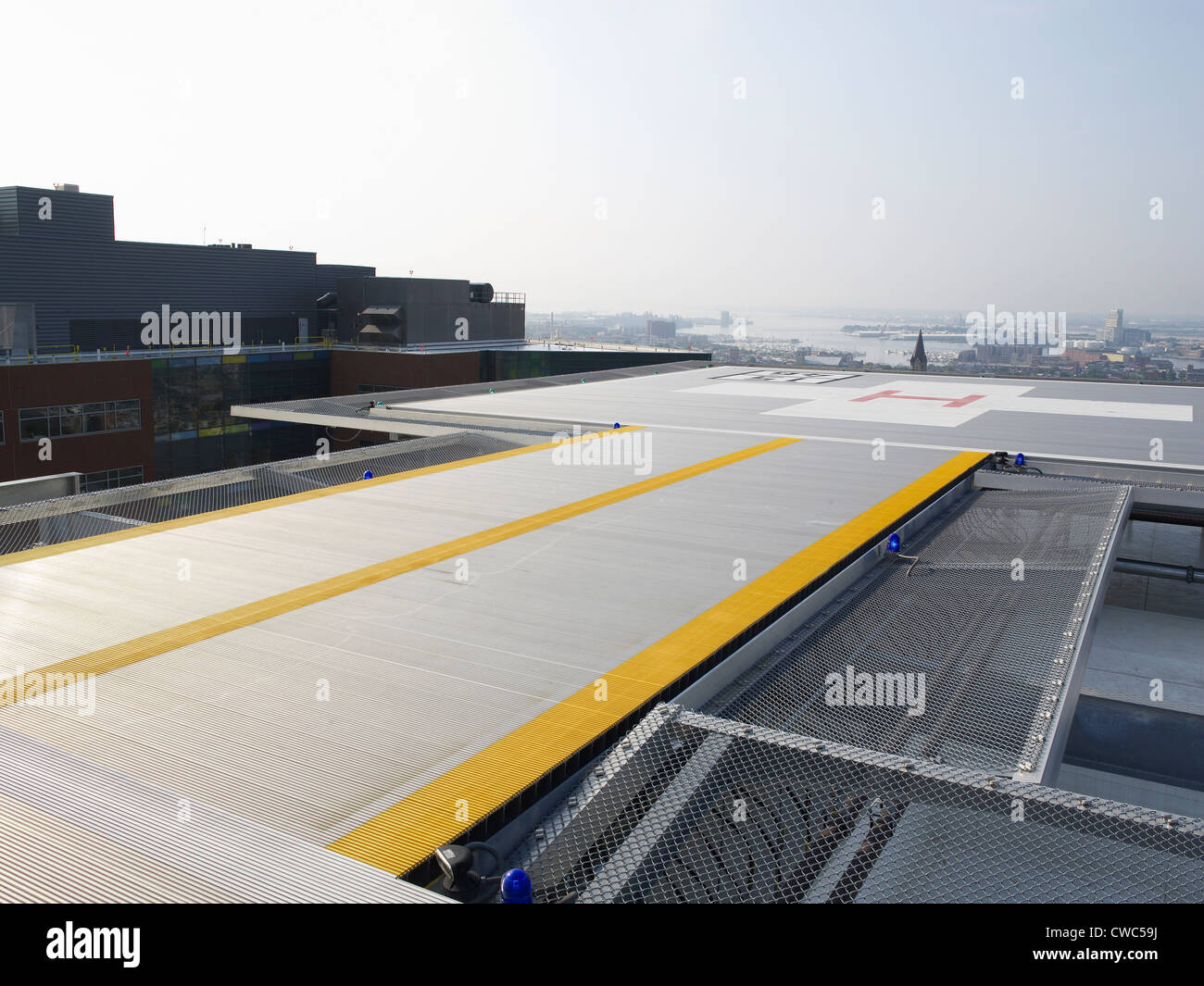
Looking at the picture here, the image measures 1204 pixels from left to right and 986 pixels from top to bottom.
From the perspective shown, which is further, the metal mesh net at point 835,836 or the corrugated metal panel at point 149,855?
the metal mesh net at point 835,836

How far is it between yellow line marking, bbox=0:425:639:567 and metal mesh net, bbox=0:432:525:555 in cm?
→ 14

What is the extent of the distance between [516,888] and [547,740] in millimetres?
1434

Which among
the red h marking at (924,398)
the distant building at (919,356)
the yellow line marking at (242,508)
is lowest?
the yellow line marking at (242,508)

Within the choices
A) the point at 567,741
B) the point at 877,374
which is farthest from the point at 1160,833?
the point at 877,374

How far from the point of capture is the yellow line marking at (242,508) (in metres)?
9.24

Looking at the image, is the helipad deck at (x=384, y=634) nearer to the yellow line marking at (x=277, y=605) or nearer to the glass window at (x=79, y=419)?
the yellow line marking at (x=277, y=605)

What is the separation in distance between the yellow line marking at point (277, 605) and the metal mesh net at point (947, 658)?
3.48 m

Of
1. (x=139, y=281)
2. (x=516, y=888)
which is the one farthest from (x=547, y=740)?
(x=139, y=281)

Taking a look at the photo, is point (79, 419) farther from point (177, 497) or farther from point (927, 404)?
point (927, 404)

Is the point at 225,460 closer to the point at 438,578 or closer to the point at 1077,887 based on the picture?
the point at 438,578

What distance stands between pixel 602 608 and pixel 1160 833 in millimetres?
4403

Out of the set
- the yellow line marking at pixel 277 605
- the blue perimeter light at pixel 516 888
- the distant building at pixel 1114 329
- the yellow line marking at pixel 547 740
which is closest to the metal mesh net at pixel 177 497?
the yellow line marking at pixel 277 605

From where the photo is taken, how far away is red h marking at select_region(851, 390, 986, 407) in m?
24.5
